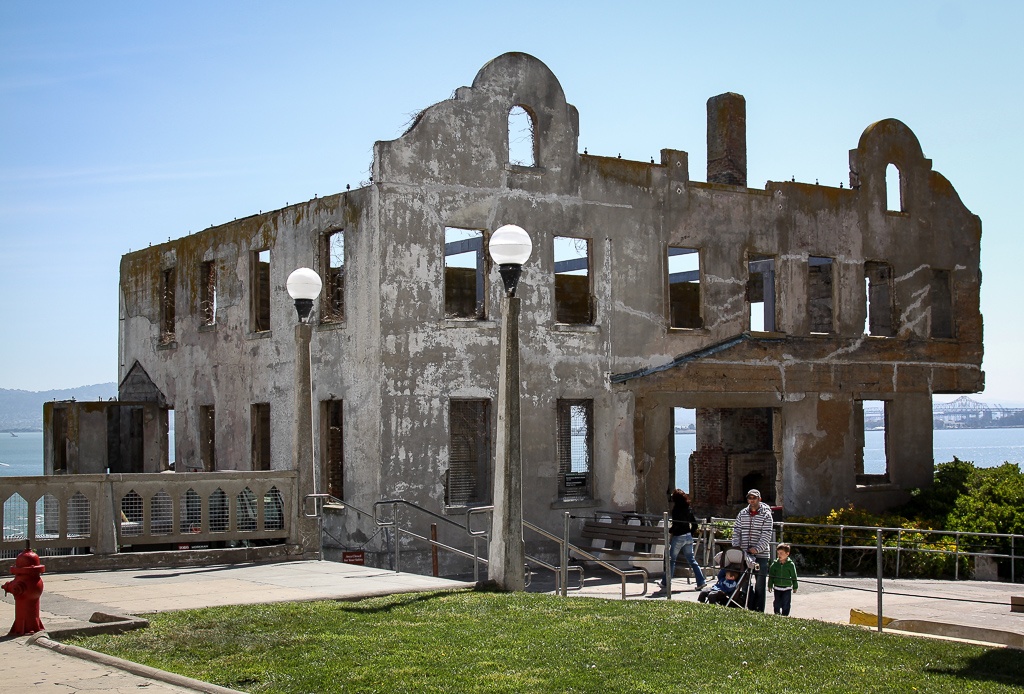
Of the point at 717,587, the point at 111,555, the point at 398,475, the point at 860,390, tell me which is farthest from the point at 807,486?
the point at 111,555

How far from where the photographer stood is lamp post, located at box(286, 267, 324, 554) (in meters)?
18.3

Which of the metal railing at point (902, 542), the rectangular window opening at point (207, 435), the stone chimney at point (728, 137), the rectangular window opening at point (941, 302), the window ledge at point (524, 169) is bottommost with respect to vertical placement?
the metal railing at point (902, 542)

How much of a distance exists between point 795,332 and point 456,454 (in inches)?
366

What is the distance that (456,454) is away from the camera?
24.8 metres

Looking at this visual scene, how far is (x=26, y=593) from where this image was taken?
1114 cm

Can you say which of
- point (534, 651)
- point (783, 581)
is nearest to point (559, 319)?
point (783, 581)

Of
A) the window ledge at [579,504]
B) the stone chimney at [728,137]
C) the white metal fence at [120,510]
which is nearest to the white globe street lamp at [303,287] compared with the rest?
the white metal fence at [120,510]

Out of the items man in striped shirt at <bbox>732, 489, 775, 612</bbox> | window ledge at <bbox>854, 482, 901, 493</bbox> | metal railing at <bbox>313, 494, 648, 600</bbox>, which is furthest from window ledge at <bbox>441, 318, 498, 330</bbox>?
window ledge at <bbox>854, 482, 901, 493</bbox>

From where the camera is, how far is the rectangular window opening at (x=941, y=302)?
32.2m

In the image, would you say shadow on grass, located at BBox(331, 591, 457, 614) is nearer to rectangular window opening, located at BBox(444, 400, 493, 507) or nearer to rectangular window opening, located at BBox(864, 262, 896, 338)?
rectangular window opening, located at BBox(444, 400, 493, 507)

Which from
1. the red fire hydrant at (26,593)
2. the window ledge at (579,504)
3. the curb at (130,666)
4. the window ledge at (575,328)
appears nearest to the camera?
the curb at (130,666)

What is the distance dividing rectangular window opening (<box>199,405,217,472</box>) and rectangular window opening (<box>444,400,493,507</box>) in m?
7.41

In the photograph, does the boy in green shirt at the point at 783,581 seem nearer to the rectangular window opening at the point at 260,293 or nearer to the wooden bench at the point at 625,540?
the wooden bench at the point at 625,540

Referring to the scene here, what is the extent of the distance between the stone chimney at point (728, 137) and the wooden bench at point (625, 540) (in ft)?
29.2
